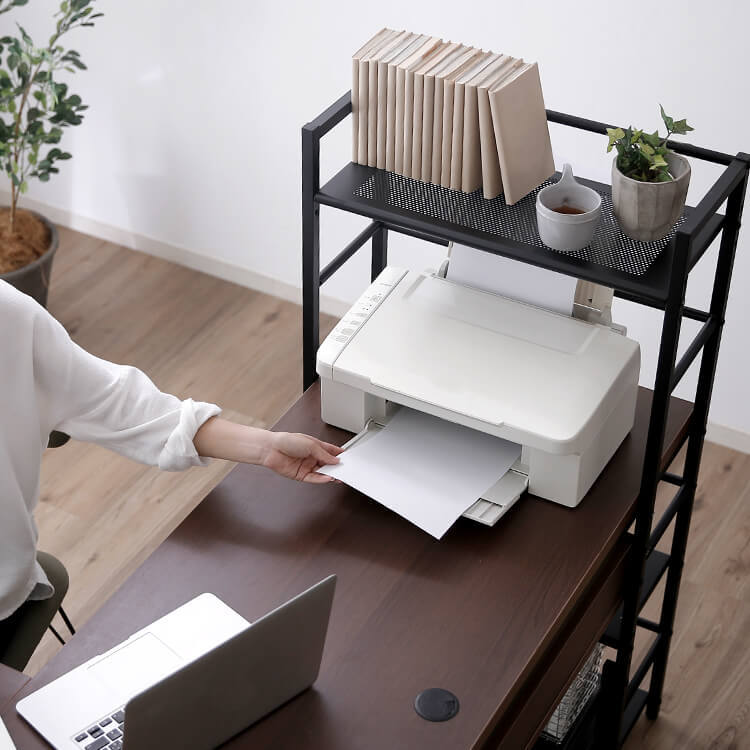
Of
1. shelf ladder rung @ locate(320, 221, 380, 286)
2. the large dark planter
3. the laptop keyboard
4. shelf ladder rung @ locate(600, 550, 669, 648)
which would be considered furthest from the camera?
the large dark planter

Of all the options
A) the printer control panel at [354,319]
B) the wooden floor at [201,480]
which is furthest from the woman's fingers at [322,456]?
the wooden floor at [201,480]

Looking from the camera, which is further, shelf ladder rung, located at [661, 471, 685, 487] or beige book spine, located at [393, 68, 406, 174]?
shelf ladder rung, located at [661, 471, 685, 487]

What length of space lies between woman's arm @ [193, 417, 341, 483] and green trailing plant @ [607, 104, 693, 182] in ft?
2.10

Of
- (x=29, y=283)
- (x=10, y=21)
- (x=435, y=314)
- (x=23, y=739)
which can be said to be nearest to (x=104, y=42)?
(x=10, y=21)

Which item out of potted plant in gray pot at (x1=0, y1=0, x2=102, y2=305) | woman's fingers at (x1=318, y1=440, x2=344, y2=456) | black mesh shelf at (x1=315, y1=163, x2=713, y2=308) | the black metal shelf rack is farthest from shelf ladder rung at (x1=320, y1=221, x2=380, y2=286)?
potted plant in gray pot at (x1=0, y1=0, x2=102, y2=305)

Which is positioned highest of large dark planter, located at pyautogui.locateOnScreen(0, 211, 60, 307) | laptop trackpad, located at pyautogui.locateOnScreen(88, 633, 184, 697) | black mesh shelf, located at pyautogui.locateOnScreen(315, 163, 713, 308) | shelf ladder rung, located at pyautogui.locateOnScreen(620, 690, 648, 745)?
black mesh shelf, located at pyautogui.locateOnScreen(315, 163, 713, 308)

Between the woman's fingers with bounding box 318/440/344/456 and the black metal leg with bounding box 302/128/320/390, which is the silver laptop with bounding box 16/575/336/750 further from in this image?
the black metal leg with bounding box 302/128/320/390

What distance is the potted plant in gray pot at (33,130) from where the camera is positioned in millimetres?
3180

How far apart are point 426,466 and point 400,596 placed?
9.7 inches

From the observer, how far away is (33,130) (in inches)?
129

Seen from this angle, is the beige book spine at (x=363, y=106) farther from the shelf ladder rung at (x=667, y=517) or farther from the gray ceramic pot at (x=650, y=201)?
the shelf ladder rung at (x=667, y=517)

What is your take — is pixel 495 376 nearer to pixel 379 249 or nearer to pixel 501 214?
pixel 501 214

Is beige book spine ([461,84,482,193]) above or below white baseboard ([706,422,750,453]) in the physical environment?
above

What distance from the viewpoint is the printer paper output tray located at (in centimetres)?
180
